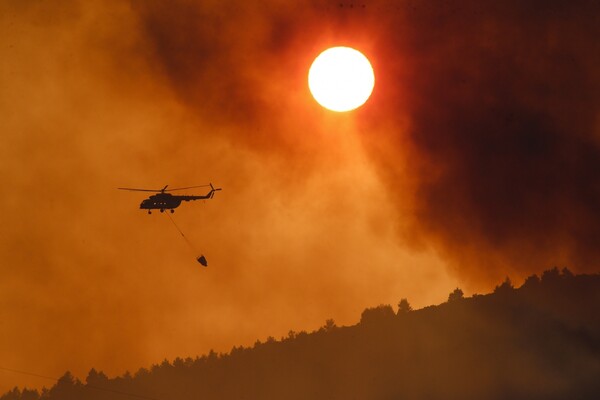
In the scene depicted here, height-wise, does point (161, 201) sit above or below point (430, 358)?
below

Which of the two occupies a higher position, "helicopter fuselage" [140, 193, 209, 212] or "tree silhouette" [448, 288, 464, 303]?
"tree silhouette" [448, 288, 464, 303]

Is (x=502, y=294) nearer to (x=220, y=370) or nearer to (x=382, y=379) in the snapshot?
(x=382, y=379)

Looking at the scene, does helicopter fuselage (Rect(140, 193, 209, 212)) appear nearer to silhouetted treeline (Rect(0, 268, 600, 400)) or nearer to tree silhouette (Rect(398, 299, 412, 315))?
silhouetted treeline (Rect(0, 268, 600, 400))

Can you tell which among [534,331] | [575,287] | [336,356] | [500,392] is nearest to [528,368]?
[500,392]

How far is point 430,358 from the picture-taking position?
3346 inches

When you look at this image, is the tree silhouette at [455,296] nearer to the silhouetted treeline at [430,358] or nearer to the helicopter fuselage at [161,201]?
the silhouetted treeline at [430,358]

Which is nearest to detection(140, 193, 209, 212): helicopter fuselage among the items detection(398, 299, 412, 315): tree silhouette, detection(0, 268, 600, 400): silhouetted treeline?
detection(0, 268, 600, 400): silhouetted treeline

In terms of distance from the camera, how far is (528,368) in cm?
7025

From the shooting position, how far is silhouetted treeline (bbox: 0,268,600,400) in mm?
70312

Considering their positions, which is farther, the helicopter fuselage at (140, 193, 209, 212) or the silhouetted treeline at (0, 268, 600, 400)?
the silhouetted treeline at (0, 268, 600, 400)

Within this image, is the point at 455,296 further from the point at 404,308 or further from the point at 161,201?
the point at 161,201

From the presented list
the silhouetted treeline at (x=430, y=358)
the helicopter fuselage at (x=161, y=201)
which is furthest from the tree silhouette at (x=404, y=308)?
the helicopter fuselage at (x=161, y=201)

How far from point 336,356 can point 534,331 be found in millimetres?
30288

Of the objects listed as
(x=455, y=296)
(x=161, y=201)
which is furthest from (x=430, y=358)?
(x=161, y=201)
